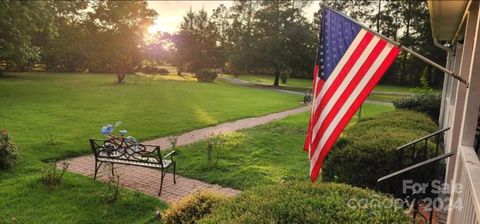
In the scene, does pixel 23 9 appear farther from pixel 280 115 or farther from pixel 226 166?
pixel 226 166

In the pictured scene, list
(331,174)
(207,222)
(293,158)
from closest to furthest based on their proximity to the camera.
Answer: (207,222)
(331,174)
(293,158)

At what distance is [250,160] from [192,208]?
15.8 ft

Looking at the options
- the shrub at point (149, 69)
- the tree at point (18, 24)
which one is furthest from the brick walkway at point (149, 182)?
the shrub at point (149, 69)

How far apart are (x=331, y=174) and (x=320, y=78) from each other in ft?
8.91

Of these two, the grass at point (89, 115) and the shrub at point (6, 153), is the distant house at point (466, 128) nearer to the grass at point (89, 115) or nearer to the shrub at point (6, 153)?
the shrub at point (6, 153)

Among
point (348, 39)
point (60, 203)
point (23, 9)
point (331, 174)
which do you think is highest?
point (23, 9)

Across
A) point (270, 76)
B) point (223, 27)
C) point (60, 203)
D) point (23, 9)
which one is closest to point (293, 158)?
point (60, 203)

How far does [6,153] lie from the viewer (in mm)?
7461

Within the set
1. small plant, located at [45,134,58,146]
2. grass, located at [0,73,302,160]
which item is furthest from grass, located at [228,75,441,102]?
small plant, located at [45,134,58,146]

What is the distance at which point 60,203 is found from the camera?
599cm

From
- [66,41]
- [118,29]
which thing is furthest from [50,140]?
[66,41]

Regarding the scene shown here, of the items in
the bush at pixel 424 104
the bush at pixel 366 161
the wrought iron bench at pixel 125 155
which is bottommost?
the wrought iron bench at pixel 125 155

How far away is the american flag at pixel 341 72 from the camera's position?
12.0 ft

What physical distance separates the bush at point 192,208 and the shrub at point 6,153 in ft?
15.9
